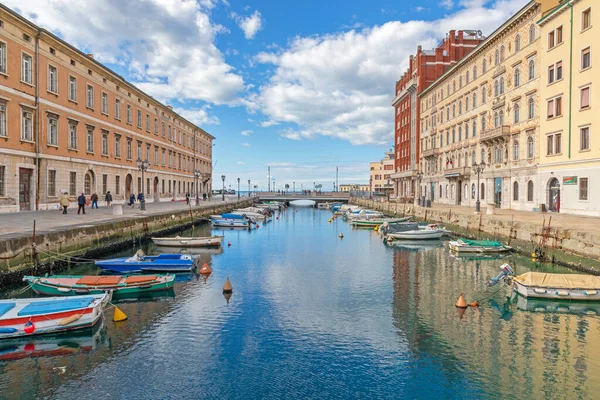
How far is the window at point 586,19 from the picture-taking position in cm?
3161

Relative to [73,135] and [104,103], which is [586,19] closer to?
[73,135]

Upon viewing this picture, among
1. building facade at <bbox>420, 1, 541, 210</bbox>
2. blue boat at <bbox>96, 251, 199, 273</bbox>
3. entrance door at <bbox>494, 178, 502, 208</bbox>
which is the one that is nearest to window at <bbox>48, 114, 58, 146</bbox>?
blue boat at <bbox>96, 251, 199, 273</bbox>

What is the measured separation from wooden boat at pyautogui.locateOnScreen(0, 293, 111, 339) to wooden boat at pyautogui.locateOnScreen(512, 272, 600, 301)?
16.1m

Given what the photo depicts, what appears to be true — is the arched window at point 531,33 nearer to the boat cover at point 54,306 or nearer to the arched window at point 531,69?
the arched window at point 531,69

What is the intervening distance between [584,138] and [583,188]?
13.2 feet

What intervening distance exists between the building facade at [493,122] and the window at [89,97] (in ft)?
128

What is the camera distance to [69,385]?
9453 millimetres

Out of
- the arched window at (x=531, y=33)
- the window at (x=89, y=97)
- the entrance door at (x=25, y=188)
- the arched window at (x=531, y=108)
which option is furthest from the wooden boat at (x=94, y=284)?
the arched window at (x=531, y=33)

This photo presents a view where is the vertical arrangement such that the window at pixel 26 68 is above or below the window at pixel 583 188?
above

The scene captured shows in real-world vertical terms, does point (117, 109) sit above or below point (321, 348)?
above

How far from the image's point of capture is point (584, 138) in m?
32.7

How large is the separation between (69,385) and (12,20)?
30.7 meters

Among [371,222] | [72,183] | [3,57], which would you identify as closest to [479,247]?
[371,222]

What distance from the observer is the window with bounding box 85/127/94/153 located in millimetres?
41203
